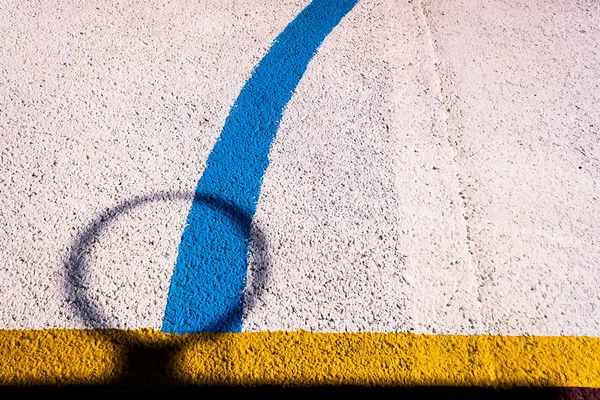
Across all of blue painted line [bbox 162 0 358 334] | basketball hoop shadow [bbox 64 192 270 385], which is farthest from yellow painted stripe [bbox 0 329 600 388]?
blue painted line [bbox 162 0 358 334]

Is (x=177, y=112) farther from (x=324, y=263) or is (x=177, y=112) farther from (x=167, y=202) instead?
(x=324, y=263)

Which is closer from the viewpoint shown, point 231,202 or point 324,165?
point 231,202

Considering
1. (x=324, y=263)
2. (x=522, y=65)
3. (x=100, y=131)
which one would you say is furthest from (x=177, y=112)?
(x=522, y=65)

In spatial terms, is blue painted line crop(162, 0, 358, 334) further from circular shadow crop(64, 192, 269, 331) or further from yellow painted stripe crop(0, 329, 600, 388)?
yellow painted stripe crop(0, 329, 600, 388)

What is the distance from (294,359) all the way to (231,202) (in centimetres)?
79

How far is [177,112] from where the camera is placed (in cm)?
264

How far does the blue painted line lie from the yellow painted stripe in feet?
0.37

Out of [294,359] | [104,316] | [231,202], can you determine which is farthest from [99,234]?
[294,359]

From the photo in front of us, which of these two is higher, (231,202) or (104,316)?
(231,202)

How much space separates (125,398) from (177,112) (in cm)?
149

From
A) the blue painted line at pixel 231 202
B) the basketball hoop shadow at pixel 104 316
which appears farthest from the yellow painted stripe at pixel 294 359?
the blue painted line at pixel 231 202

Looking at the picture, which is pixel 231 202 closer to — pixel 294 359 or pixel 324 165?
pixel 324 165

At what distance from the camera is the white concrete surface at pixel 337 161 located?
6.47 ft

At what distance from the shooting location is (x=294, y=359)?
1794 mm
